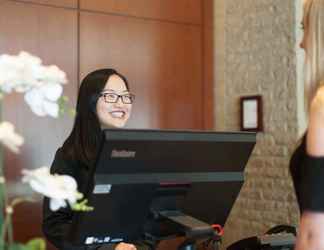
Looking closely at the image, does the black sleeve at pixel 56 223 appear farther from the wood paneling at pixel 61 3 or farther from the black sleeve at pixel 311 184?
the wood paneling at pixel 61 3

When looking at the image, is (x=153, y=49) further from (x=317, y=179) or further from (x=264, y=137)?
(x=317, y=179)

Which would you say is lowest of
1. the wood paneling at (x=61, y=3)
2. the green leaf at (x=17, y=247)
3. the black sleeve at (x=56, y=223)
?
the black sleeve at (x=56, y=223)

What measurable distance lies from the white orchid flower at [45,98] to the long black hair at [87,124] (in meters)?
1.22

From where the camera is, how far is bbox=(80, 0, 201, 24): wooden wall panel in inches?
136

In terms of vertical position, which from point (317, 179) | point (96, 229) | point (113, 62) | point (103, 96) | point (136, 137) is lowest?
point (96, 229)

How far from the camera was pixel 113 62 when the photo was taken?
136 inches

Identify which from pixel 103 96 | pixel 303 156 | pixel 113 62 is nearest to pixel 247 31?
pixel 113 62

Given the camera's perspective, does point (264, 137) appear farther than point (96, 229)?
Yes

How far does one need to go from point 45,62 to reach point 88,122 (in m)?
1.17

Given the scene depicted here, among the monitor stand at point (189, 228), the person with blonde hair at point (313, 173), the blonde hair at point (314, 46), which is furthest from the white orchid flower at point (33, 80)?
the blonde hair at point (314, 46)

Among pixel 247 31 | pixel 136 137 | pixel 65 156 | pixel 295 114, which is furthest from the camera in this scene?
pixel 247 31

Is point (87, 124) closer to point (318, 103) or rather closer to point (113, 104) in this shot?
point (113, 104)

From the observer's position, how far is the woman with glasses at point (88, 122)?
2025 millimetres

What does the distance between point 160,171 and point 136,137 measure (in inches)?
5.4
